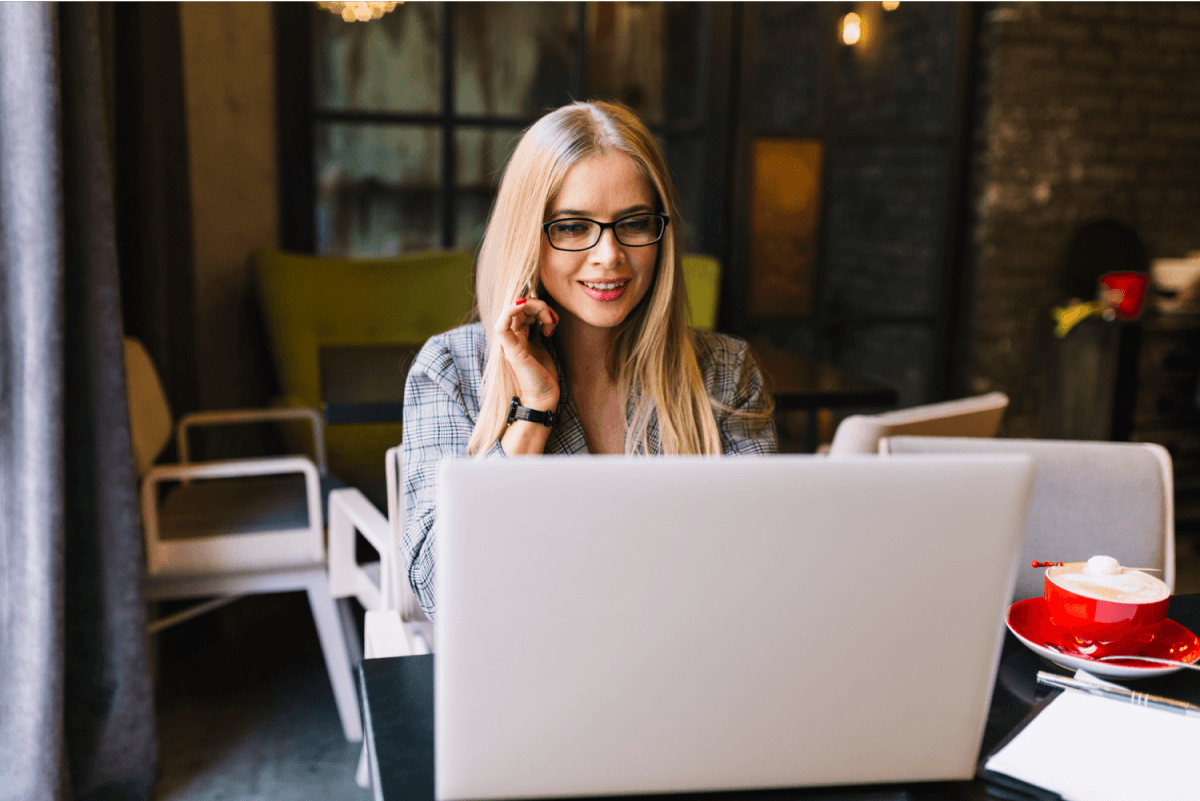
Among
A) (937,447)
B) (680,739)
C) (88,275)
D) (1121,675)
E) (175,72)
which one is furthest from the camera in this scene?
(175,72)

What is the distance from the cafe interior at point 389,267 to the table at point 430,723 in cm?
75

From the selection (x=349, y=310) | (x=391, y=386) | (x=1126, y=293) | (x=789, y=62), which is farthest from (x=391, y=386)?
(x=1126, y=293)

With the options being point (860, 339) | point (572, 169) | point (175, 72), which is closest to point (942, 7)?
point (860, 339)

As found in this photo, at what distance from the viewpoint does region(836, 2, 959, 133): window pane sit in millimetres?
3783

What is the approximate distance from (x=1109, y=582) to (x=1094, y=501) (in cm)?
49

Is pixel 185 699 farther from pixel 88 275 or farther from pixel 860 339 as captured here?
pixel 860 339

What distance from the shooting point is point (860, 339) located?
13.3 ft

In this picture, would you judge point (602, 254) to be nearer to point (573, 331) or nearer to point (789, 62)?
point (573, 331)

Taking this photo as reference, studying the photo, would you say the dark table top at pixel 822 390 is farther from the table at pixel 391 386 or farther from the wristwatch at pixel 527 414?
the wristwatch at pixel 527 414

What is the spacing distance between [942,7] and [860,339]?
1346 millimetres

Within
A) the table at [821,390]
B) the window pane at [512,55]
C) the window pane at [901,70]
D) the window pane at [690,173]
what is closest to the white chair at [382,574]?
the table at [821,390]

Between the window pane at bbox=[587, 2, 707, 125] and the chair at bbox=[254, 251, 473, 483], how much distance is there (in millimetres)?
958

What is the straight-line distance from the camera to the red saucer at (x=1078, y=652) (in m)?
0.88

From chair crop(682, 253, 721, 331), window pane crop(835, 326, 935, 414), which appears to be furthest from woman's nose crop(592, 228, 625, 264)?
window pane crop(835, 326, 935, 414)
